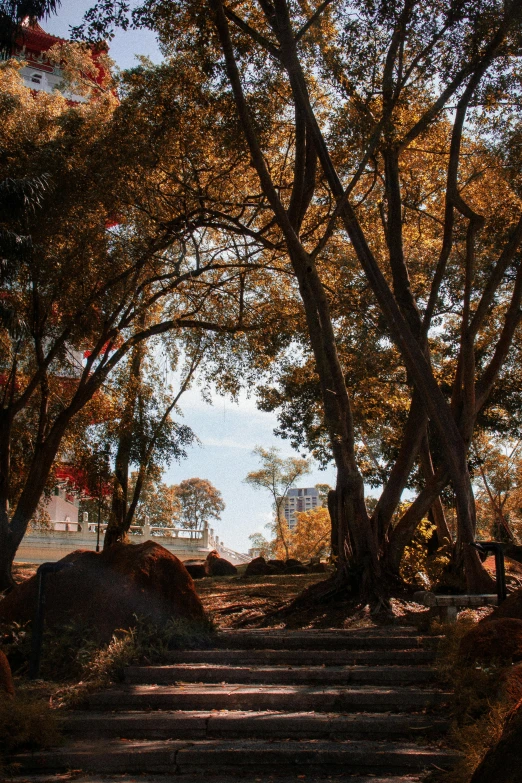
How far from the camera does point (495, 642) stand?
5.23m

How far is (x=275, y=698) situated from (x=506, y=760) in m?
2.67

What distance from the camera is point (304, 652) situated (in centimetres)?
673

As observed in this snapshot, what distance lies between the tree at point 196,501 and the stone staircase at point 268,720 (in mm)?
48356

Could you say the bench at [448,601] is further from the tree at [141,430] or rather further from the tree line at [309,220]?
the tree at [141,430]

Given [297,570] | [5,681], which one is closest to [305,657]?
[5,681]

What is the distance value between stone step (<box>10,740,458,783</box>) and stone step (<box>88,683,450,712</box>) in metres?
0.69

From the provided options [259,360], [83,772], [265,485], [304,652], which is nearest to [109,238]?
[259,360]

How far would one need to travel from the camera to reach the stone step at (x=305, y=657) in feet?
21.1

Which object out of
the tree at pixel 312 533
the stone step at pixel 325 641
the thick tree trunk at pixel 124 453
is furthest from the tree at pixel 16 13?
the tree at pixel 312 533

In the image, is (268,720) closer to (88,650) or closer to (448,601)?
(88,650)

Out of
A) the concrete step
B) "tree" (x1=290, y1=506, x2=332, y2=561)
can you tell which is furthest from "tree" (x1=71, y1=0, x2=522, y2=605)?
"tree" (x1=290, y1=506, x2=332, y2=561)

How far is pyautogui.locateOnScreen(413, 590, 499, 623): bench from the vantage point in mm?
6949

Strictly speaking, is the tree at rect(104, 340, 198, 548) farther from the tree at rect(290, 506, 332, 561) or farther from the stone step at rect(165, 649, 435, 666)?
the tree at rect(290, 506, 332, 561)

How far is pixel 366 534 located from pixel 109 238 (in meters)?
7.11
